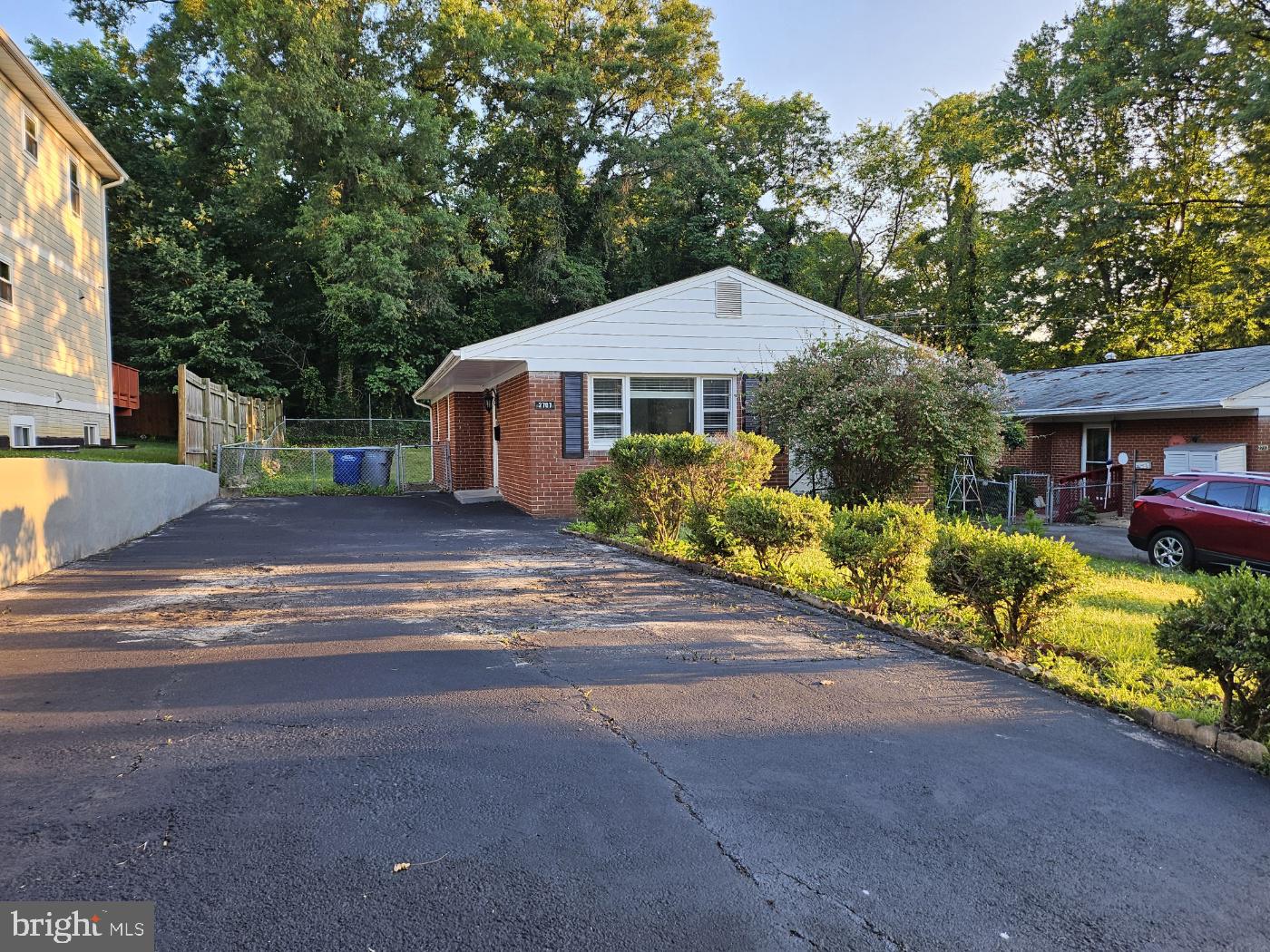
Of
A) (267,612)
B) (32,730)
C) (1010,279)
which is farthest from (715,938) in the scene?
(1010,279)

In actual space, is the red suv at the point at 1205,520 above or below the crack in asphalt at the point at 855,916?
above

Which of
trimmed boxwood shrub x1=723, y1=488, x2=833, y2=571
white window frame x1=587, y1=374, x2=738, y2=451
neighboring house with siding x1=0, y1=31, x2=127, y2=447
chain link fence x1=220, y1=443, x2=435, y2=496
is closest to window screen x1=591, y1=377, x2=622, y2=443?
white window frame x1=587, y1=374, x2=738, y2=451

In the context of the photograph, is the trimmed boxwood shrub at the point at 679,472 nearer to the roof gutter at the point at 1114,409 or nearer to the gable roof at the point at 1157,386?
the gable roof at the point at 1157,386

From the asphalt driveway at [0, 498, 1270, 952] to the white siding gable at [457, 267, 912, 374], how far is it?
29.4ft

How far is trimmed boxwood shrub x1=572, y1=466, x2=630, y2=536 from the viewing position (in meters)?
10.5

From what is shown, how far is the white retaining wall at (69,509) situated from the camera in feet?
23.4

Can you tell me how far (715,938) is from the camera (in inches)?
85.3

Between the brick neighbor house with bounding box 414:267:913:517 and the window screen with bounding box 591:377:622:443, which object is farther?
the window screen with bounding box 591:377:622:443

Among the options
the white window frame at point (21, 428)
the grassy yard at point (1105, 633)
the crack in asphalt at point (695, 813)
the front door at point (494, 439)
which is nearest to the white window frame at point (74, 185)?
the white window frame at point (21, 428)

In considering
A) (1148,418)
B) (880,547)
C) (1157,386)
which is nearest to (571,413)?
(880,547)

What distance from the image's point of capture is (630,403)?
48.0 feet

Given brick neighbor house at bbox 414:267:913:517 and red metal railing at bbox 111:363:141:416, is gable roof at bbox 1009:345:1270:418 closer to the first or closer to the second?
brick neighbor house at bbox 414:267:913:517

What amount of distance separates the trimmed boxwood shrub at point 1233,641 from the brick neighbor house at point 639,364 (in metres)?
9.99

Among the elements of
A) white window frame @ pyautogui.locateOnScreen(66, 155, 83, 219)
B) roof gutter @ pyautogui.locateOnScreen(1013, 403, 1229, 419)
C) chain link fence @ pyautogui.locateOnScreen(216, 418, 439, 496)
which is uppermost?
white window frame @ pyautogui.locateOnScreen(66, 155, 83, 219)
